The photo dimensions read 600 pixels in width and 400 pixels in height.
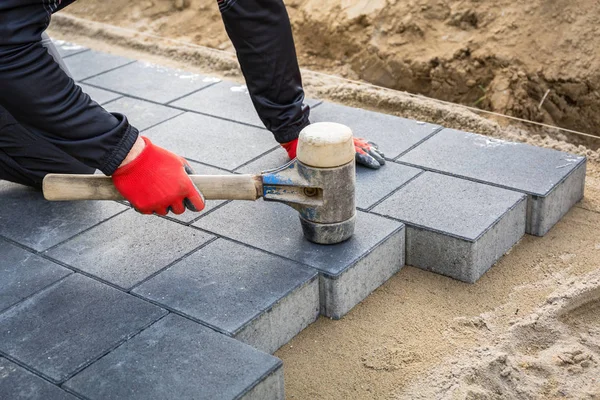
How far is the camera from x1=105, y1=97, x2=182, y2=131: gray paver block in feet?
15.1

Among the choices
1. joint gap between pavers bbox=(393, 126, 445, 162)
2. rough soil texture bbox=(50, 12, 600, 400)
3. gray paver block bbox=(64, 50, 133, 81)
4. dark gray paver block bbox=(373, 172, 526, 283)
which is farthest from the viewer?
gray paver block bbox=(64, 50, 133, 81)

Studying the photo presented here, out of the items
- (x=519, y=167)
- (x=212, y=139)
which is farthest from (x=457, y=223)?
(x=212, y=139)

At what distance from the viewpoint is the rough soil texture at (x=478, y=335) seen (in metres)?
2.85

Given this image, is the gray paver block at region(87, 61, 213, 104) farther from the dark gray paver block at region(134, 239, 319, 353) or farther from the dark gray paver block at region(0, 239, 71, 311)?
the dark gray paver block at region(134, 239, 319, 353)

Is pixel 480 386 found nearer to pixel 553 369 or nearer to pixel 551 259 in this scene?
pixel 553 369

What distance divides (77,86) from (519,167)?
2185 millimetres

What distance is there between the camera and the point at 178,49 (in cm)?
614

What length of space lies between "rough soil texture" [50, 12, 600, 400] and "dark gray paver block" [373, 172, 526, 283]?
70 mm

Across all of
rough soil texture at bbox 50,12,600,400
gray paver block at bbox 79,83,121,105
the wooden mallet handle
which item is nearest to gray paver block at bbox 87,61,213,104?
gray paver block at bbox 79,83,121,105

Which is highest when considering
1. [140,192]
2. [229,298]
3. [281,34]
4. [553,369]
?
[281,34]

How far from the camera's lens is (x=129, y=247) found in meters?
3.39

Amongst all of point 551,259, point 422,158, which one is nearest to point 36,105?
point 422,158

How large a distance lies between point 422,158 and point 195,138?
129 cm

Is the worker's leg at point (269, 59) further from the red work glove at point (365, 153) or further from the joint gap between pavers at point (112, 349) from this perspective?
the joint gap between pavers at point (112, 349)
